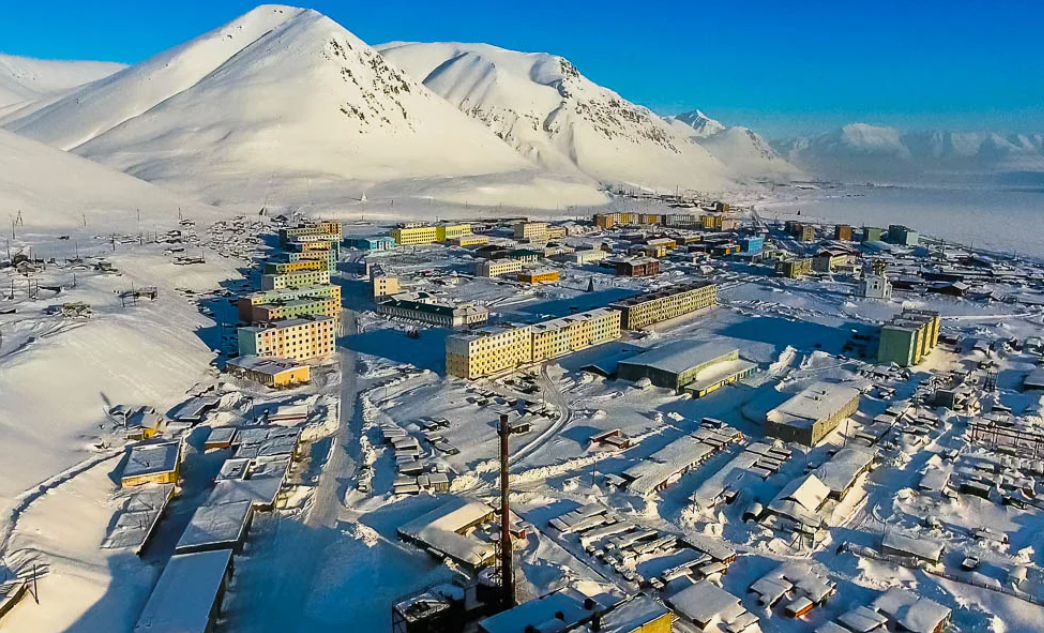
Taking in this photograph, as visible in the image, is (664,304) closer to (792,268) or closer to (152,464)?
(792,268)

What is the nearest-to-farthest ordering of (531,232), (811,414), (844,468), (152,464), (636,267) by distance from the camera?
(152,464) → (844,468) → (811,414) → (636,267) → (531,232)

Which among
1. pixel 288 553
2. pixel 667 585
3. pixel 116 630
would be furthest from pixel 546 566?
pixel 116 630

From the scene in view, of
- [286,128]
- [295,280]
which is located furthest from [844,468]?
[286,128]

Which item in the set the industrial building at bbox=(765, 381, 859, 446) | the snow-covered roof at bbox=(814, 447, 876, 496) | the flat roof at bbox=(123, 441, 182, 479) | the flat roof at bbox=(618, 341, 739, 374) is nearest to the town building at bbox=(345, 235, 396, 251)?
the flat roof at bbox=(618, 341, 739, 374)

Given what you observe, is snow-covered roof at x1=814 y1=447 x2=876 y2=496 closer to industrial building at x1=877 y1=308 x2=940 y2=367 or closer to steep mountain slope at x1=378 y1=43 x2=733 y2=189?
industrial building at x1=877 y1=308 x2=940 y2=367

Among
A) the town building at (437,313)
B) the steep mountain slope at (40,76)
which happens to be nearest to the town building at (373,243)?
the town building at (437,313)

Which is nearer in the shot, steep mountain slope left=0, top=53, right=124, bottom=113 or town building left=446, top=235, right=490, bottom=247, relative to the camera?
town building left=446, top=235, right=490, bottom=247
